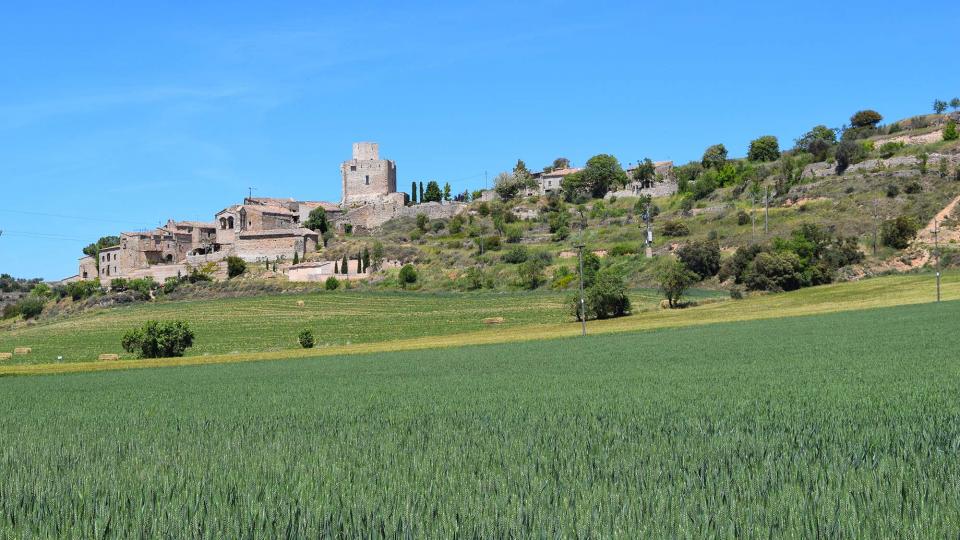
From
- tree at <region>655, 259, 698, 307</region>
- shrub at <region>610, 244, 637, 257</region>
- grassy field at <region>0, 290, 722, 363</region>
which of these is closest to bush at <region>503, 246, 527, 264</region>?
shrub at <region>610, 244, 637, 257</region>

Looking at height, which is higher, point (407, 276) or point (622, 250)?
point (622, 250)

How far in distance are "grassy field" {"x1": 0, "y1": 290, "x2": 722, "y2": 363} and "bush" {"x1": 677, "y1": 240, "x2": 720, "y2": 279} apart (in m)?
5.57

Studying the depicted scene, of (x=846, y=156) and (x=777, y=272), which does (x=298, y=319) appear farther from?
(x=846, y=156)

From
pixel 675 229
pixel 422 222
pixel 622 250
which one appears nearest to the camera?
pixel 622 250

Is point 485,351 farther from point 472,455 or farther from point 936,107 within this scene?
point 936,107

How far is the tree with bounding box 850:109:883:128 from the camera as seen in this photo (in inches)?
5546

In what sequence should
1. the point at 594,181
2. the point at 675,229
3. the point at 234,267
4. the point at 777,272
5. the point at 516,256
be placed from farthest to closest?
the point at 594,181 < the point at 234,267 < the point at 675,229 < the point at 516,256 < the point at 777,272

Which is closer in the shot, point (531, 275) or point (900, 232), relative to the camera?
point (900, 232)

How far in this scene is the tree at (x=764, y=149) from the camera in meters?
132

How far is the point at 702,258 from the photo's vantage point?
260 ft

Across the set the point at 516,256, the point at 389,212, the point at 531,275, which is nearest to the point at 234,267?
the point at 389,212

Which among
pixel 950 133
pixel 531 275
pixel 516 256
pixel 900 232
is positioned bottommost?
pixel 531 275

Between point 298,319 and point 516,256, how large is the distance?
30830 mm

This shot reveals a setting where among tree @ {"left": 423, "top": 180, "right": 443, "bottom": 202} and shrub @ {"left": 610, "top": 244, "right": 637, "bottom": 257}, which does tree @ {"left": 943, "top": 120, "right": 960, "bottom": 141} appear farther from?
tree @ {"left": 423, "top": 180, "right": 443, "bottom": 202}
